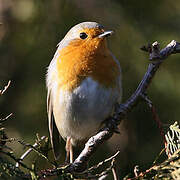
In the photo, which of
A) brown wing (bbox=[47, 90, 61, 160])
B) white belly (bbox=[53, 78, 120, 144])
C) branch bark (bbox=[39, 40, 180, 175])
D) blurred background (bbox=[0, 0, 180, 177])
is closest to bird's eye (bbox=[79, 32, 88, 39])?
white belly (bbox=[53, 78, 120, 144])

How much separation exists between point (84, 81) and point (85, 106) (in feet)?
0.97

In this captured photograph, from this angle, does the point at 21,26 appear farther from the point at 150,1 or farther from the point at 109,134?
the point at 109,134

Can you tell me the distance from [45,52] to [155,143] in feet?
6.39

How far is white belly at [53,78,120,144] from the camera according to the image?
148 inches

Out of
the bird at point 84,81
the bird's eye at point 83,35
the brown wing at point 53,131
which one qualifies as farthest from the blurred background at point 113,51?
the bird's eye at point 83,35

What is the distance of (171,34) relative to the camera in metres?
4.97

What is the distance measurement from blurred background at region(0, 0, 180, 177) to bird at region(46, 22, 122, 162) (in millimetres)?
950

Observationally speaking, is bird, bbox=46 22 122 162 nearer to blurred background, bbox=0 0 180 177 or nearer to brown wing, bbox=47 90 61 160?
brown wing, bbox=47 90 61 160

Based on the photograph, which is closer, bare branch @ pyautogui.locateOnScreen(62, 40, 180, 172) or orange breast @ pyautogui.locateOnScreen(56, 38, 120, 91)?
bare branch @ pyautogui.locateOnScreen(62, 40, 180, 172)

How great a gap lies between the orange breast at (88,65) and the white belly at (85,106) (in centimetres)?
7

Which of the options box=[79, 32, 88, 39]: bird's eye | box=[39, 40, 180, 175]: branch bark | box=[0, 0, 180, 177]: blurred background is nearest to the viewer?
box=[39, 40, 180, 175]: branch bark

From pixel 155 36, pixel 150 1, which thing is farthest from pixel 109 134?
pixel 150 1

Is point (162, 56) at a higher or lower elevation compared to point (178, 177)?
higher

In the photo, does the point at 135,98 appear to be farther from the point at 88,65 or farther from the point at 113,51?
the point at 113,51
